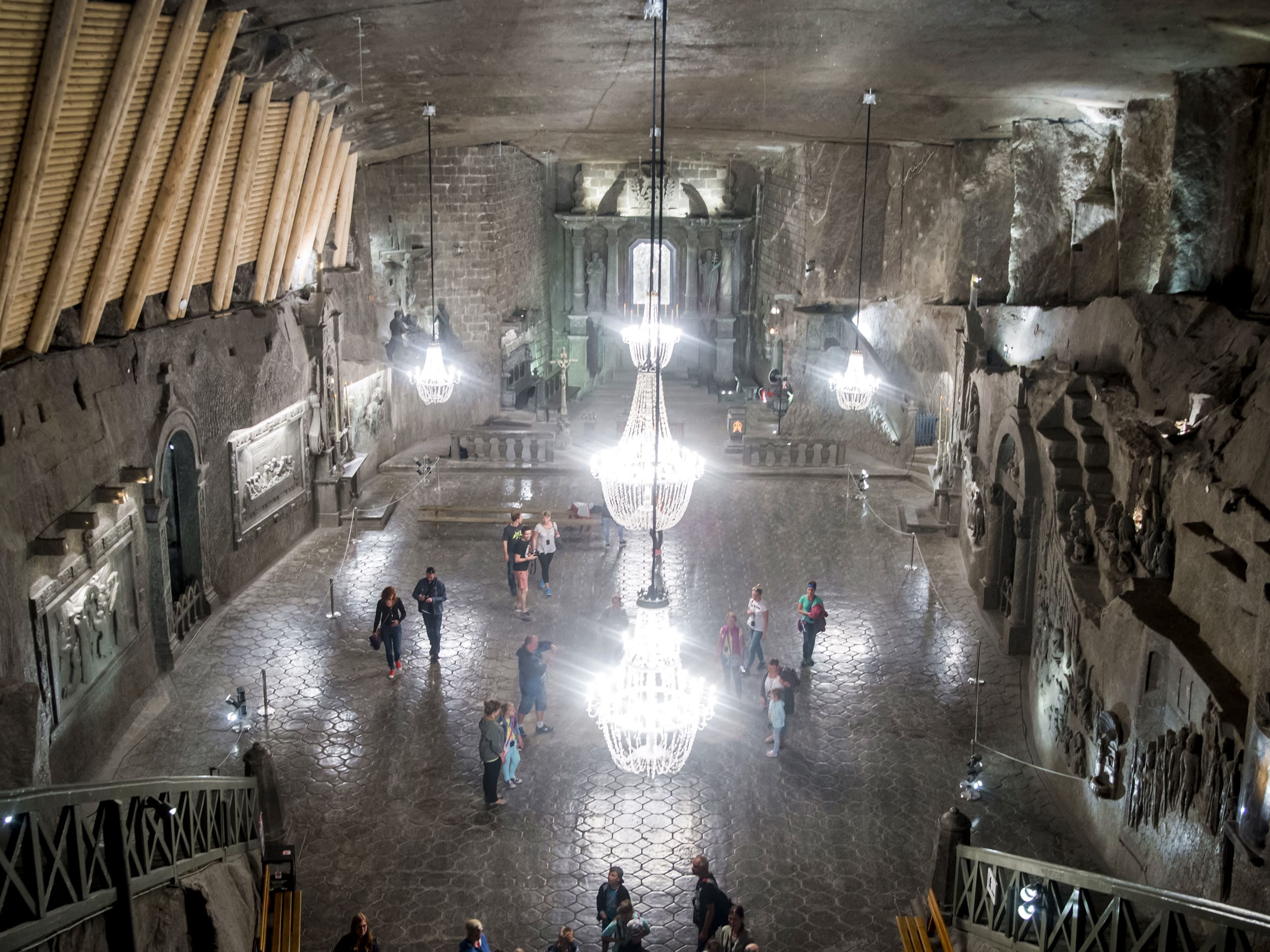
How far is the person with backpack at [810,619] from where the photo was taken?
12148mm

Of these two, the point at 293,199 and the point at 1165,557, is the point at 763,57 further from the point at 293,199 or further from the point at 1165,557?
the point at 1165,557

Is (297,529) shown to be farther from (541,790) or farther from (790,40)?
(790,40)

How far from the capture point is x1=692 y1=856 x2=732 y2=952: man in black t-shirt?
25.4 feet

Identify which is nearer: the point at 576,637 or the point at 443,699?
the point at 443,699

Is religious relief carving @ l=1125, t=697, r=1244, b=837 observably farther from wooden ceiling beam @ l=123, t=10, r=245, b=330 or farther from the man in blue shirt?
wooden ceiling beam @ l=123, t=10, r=245, b=330

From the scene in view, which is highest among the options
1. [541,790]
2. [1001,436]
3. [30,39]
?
[30,39]

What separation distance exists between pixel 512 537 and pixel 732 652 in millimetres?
3114

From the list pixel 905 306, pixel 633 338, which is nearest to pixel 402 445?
pixel 633 338

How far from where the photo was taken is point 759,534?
16656 mm

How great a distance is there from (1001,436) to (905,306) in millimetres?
7152

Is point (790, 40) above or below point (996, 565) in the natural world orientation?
above

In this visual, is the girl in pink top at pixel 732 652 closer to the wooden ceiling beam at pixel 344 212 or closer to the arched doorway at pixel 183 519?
the arched doorway at pixel 183 519

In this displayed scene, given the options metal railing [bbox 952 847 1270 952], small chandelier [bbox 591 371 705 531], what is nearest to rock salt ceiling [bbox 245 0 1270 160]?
small chandelier [bbox 591 371 705 531]

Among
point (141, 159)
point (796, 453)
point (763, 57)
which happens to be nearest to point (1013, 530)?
point (763, 57)
